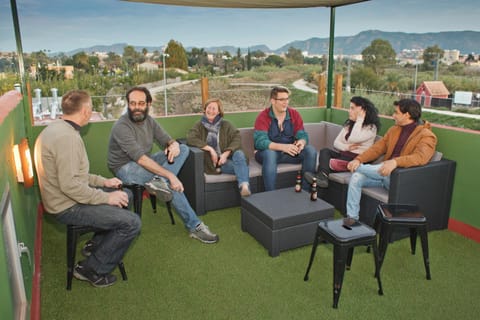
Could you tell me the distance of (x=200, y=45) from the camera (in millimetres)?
14125

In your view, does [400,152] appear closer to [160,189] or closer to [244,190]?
[244,190]

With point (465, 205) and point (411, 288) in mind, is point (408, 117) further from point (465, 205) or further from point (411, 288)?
point (411, 288)

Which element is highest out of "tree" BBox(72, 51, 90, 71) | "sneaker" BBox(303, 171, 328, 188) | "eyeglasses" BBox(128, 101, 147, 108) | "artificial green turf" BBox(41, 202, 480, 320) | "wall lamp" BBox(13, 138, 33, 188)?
"tree" BBox(72, 51, 90, 71)

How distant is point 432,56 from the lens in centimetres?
1556

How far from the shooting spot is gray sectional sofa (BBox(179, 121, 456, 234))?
11.1 feet

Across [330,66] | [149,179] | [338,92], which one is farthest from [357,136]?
[149,179]

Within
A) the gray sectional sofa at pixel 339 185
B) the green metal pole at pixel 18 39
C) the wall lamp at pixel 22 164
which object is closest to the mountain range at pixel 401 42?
the gray sectional sofa at pixel 339 185

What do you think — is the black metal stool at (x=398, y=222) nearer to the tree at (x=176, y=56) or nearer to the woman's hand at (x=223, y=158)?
the woman's hand at (x=223, y=158)

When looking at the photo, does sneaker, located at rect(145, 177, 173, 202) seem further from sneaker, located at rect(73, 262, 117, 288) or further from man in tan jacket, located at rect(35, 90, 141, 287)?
sneaker, located at rect(73, 262, 117, 288)

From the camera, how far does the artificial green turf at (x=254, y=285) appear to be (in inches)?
97.5

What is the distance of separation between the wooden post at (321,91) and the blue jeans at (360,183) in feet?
7.40

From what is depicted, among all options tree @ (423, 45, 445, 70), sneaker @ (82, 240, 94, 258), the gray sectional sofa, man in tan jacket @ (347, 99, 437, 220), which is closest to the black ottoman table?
man in tan jacket @ (347, 99, 437, 220)

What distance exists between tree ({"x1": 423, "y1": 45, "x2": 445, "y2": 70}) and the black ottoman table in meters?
14.1

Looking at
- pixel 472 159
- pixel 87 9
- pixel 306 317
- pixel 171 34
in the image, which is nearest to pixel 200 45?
pixel 171 34
